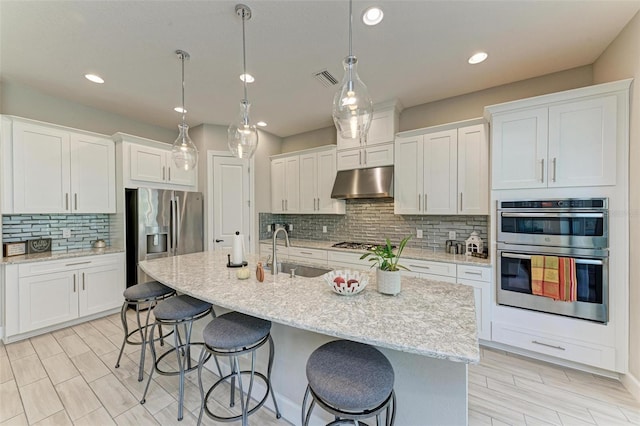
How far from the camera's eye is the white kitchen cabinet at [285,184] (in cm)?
440

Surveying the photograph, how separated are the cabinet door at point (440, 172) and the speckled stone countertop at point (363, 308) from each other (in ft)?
4.99

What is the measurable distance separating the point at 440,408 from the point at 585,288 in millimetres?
1931

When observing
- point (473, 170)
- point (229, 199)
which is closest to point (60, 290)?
point (229, 199)

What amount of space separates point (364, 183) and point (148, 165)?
3.19 meters

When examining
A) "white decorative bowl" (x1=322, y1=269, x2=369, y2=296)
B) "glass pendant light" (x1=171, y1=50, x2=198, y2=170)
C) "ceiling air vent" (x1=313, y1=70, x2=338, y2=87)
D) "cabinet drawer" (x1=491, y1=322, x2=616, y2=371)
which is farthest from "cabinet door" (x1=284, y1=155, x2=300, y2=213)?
"cabinet drawer" (x1=491, y1=322, x2=616, y2=371)

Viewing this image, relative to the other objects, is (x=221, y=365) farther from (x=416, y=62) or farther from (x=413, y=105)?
(x=413, y=105)

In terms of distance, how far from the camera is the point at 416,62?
2475 millimetres

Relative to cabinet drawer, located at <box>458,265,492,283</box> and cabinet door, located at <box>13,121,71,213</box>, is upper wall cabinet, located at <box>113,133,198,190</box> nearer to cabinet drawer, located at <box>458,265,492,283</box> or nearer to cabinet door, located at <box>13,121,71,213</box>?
cabinet door, located at <box>13,121,71,213</box>

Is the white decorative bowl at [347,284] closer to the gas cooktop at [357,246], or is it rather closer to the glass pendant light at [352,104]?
the glass pendant light at [352,104]

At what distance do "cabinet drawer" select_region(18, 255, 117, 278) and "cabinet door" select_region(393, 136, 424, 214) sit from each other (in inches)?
155

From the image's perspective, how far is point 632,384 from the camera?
75.8 inches

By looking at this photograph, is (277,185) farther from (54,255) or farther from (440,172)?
(54,255)

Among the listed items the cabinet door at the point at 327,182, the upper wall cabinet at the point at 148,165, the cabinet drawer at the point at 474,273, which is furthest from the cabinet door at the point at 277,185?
the cabinet drawer at the point at 474,273

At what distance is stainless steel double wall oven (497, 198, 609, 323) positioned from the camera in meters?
2.09
